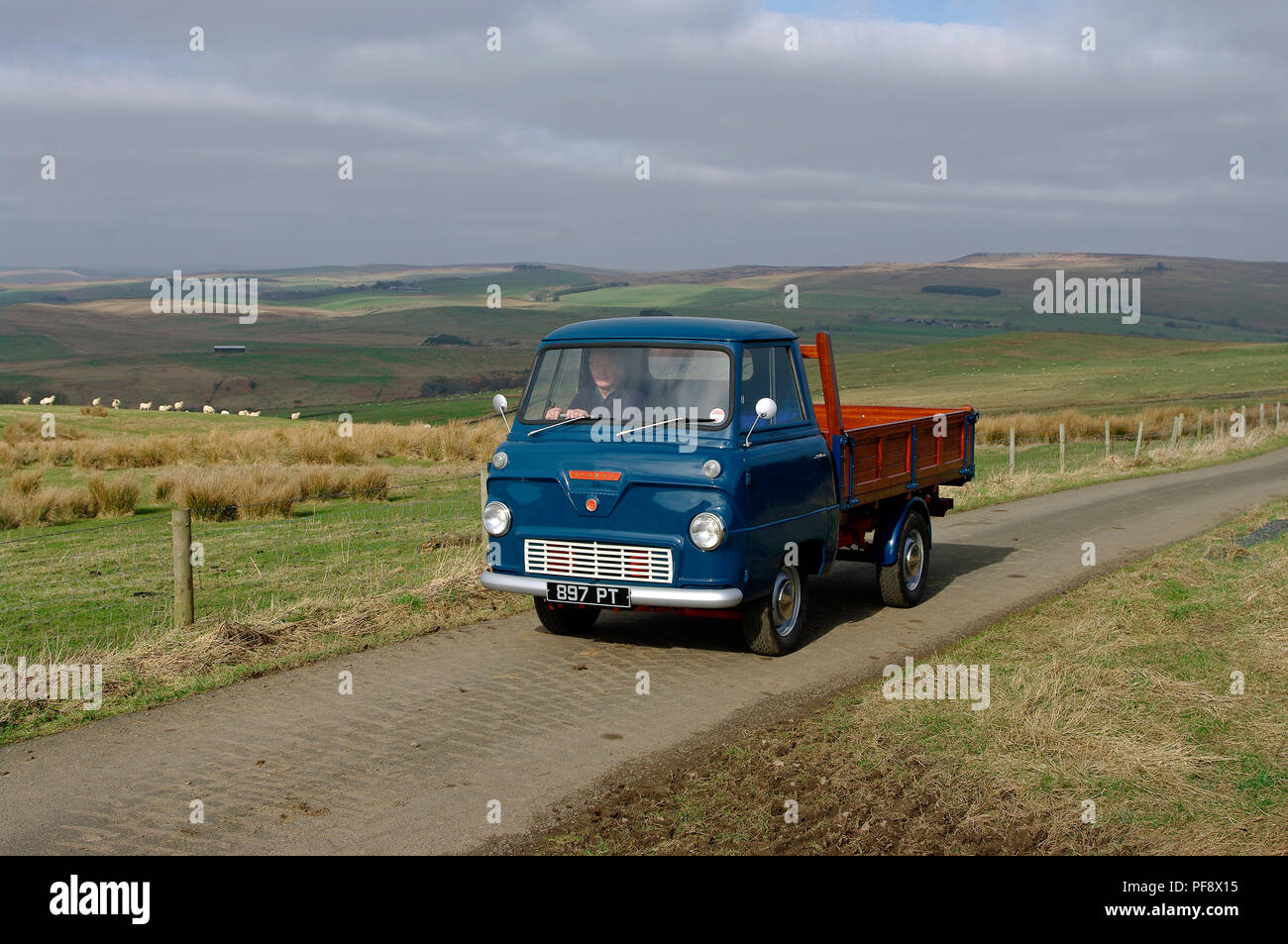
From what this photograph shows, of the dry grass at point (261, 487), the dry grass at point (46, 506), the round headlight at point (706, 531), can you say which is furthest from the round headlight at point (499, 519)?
the dry grass at point (46, 506)

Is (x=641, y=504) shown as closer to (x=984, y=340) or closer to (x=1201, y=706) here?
(x=1201, y=706)

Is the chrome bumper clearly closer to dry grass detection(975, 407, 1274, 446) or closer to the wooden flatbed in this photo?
the wooden flatbed

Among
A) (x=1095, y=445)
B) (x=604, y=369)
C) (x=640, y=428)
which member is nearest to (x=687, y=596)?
(x=640, y=428)

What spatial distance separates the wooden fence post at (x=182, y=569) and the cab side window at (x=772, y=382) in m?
4.69

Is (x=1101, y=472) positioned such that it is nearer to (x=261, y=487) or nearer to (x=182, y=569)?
(x=261, y=487)

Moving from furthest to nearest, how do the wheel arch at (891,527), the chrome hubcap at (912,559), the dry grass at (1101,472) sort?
the dry grass at (1101,472) < the chrome hubcap at (912,559) < the wheel arch at (891,527)

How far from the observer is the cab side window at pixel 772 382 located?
31.2 feet

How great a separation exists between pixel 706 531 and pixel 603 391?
1657mm

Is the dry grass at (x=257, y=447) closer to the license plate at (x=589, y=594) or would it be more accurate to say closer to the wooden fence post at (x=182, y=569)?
the wooden fence post at (x=182, y=569)

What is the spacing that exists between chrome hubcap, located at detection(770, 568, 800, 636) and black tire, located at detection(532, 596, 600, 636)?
5.50ft

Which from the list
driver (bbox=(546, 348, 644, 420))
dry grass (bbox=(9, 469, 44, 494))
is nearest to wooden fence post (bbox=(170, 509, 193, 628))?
driver (bbox=(546, 348, 644, 420))

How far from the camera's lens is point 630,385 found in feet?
31.5
